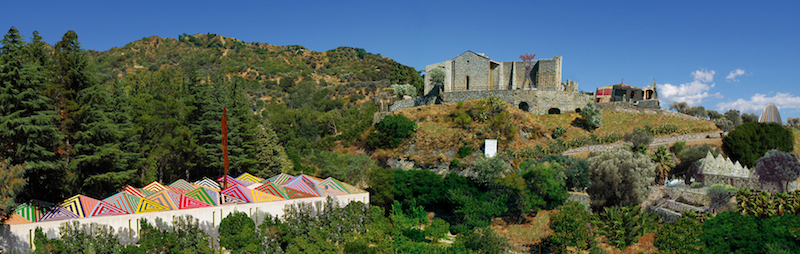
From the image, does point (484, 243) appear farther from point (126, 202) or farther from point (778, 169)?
point (778, 169)

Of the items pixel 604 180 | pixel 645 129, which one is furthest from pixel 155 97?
pixel 645 129

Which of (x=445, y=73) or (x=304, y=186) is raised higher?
(x=445, y=73)

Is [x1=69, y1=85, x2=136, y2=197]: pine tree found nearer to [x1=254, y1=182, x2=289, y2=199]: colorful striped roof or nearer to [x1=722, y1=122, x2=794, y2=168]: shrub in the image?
[x1=254, y1=182, x2=289, y2=199]: colorful striped roof

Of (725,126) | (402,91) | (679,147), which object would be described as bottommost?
(679,147)

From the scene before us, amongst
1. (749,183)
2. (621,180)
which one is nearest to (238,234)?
(621,180)

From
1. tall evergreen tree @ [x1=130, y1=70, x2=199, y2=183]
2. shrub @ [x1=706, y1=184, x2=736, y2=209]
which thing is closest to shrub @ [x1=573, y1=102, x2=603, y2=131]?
shrub @ [x1=706, y1=184, x2=736, y2=209]

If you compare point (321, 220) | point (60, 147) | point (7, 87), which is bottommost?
point (321, 220)

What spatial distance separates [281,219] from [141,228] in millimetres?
6946

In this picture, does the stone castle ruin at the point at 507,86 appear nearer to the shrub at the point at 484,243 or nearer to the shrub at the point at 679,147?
the shrub at the point at 679,147

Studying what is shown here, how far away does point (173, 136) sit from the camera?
34.4 meters

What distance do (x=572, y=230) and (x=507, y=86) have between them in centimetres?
3336

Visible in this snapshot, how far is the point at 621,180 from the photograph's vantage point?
2922 cm

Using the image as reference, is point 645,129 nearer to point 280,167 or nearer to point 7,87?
point 280,167

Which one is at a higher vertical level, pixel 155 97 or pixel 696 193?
pixel 155 97
